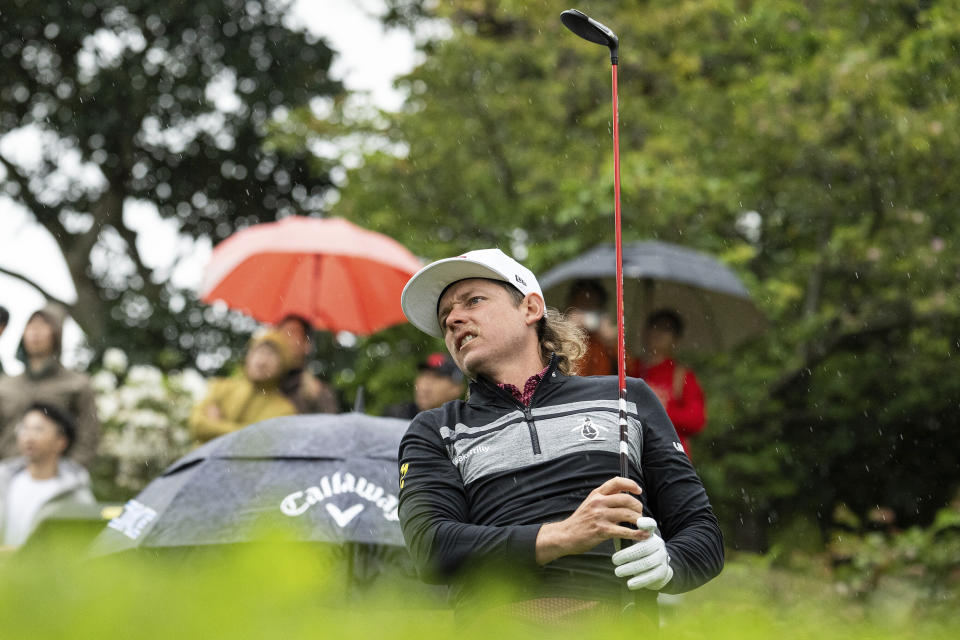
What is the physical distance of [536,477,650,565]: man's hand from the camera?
2.66 m

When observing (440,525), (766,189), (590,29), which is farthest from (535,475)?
(766,189)

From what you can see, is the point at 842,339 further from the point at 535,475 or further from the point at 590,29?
the point at 535,475

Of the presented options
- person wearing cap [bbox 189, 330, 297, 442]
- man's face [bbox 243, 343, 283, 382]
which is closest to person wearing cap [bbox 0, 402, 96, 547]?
person wearing cap [bbox 189, 330, 297, 442]

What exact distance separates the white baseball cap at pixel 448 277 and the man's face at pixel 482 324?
3cm

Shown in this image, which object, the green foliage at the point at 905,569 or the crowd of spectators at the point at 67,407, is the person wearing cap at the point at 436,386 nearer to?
the crowd of spectators at the point at 67,407

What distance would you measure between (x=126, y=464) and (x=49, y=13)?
913 cm

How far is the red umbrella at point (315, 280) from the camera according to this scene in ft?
26.1

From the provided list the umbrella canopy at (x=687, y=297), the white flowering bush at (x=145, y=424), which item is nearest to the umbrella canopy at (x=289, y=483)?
the umbrella canopy at (x=687, y=297)

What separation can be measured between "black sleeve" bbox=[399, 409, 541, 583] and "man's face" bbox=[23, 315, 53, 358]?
182 inches

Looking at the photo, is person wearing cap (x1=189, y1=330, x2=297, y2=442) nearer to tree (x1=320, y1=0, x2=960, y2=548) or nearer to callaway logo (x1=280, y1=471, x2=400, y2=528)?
callaway logo (x1=280, y1=471, x2=400, y2=528)

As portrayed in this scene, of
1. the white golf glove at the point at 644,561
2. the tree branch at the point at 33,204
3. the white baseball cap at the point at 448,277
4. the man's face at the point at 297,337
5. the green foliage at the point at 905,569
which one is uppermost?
the tree branch at the point at 33,204

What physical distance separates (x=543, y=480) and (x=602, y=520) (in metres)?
0.41

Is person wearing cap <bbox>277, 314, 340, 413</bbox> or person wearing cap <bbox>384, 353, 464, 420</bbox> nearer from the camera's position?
person wearing cap <bbox>277, 314, 340, 413</bbox>

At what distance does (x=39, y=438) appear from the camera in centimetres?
663
